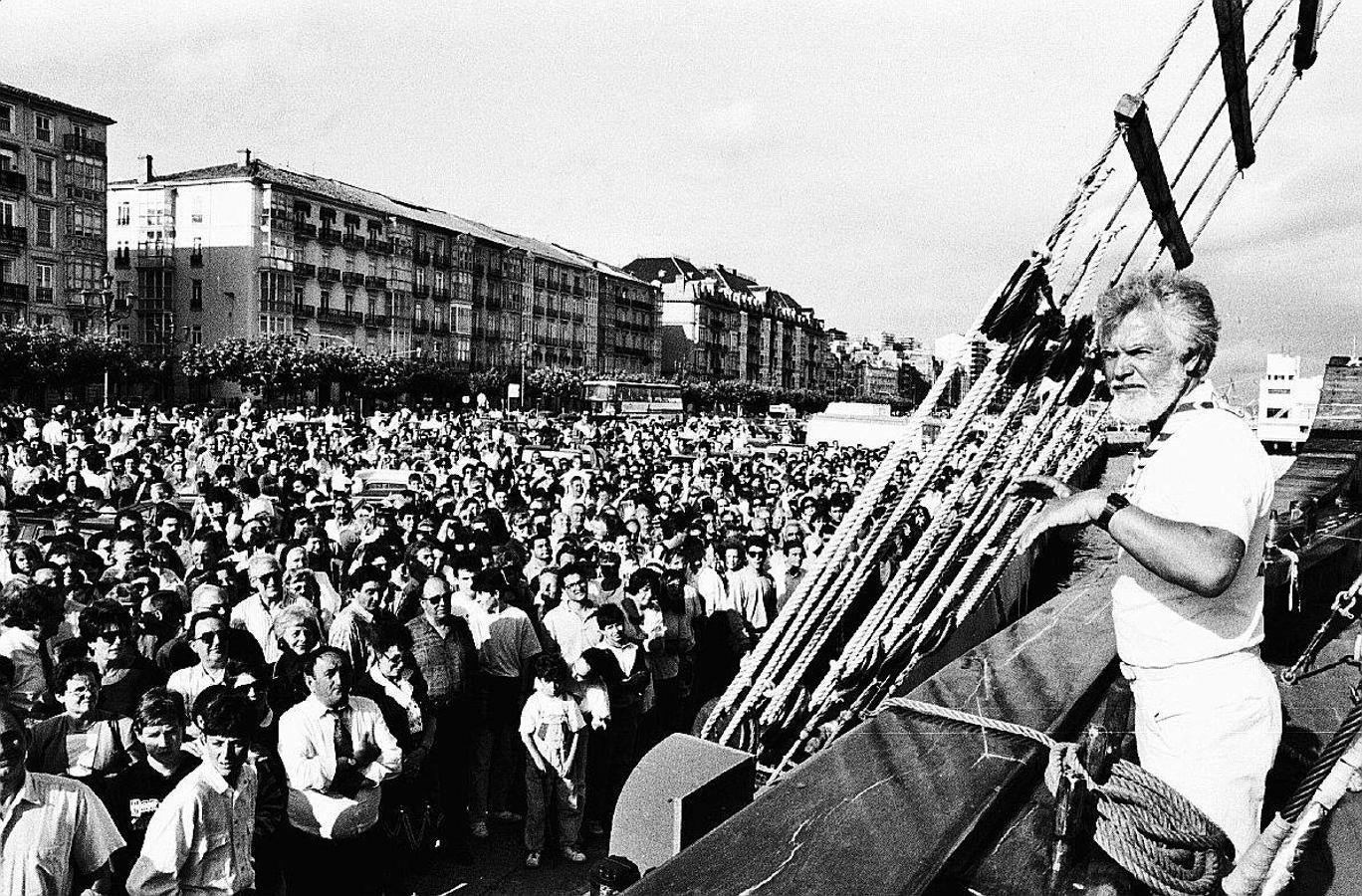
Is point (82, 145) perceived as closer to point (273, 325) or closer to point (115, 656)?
point (273, 325)

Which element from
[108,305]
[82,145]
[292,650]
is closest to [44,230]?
[108,305]

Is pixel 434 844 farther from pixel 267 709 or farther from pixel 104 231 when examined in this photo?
pixel 104 231

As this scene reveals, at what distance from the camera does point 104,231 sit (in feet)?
185

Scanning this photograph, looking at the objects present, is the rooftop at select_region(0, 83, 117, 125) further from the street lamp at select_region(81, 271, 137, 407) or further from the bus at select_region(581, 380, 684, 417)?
the bus at select_region(581, 380, 684, 417)

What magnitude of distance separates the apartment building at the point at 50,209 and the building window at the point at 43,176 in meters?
0.04

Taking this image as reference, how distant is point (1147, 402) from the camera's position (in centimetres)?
240

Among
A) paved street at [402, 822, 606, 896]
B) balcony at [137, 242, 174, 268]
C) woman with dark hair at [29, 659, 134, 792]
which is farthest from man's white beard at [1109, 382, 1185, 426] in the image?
balcony at [137, 242, 174, 268]

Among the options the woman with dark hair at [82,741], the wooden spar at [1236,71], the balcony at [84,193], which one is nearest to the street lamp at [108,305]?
the balcony at [84,193]

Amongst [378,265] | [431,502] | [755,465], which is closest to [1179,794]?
[431,502]

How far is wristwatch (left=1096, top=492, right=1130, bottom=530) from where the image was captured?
2168mm

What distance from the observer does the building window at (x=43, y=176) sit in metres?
53.6

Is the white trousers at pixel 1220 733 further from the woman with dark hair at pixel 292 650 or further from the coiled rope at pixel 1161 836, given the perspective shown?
the woman with dark hair at pixel 292 650

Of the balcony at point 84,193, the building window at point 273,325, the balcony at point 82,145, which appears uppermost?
the balcony at point 82,145

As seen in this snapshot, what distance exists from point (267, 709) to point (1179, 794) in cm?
451
